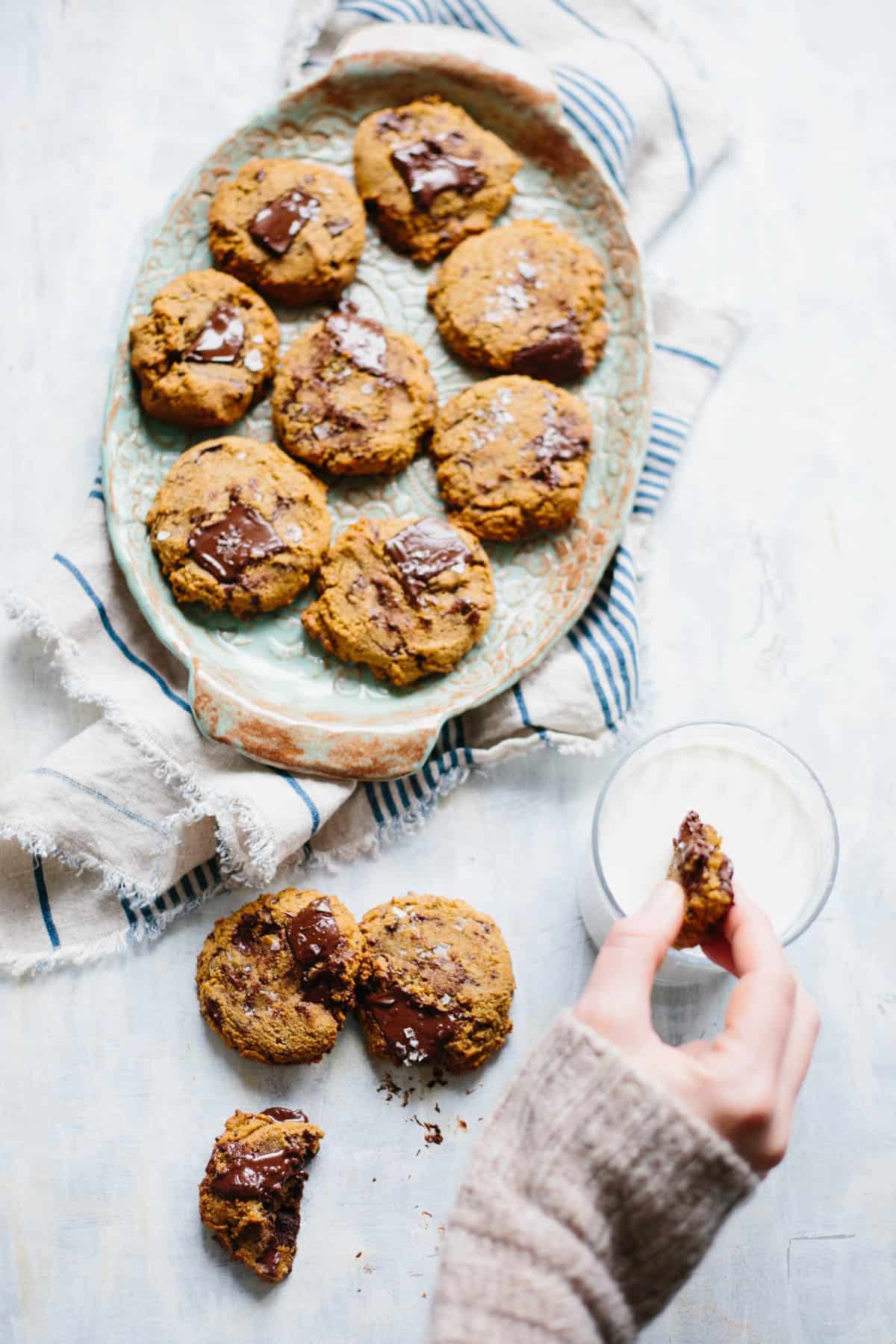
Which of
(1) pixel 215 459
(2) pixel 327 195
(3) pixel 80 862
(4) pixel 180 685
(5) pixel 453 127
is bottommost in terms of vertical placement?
(3) pixel 80 862

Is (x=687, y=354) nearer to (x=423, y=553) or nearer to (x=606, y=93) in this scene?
(x=606, y=93)

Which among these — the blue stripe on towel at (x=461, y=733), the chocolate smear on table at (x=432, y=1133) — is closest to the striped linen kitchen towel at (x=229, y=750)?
the blue stripe on towel at (x=461, y=733)

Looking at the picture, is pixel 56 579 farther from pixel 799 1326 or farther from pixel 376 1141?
pixel 799 1326

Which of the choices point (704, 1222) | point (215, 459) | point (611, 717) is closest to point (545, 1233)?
point (704, 1222)

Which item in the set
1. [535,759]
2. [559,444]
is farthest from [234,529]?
[535,759]

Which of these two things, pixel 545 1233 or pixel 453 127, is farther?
pixel 453 127

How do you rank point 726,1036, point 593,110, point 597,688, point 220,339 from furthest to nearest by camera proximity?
point 593,110, point 597,688, point 220,339, point 726,1036

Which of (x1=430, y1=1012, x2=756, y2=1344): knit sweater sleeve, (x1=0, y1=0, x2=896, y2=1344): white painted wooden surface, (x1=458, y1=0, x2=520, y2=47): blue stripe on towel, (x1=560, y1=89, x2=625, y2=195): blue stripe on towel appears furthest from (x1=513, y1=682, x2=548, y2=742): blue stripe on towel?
(x1=458, y1=0, x2=520, y2=47): blue stripe on towel
